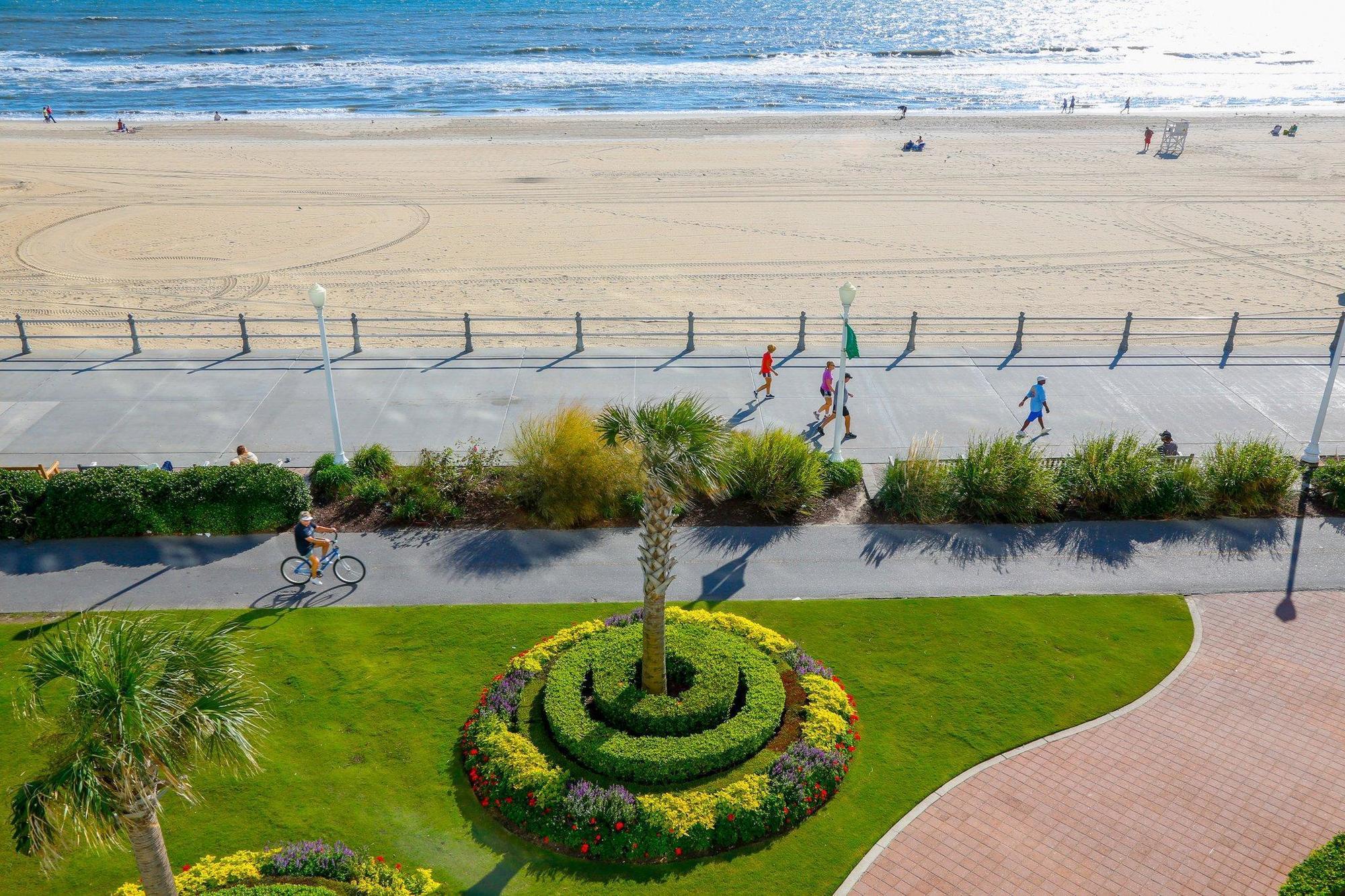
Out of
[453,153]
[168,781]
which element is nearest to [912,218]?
[453,153]

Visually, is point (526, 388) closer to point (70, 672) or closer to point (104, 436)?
point (104, 436)

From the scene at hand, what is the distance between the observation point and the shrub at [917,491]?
16375 millimetres

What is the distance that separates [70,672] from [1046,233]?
106 feet

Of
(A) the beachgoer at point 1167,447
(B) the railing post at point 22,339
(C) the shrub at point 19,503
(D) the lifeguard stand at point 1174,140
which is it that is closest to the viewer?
(C) the shrub at point 19,503

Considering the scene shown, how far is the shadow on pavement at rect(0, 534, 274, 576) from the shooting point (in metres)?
14.9

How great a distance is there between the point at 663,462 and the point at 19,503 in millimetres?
10813

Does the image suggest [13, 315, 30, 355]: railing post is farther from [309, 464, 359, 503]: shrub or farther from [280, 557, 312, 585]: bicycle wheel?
[280, 557, 312, 585]: bicycle wheel

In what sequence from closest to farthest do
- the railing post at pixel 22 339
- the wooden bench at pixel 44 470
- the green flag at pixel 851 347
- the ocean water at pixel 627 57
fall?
the wooden bench at pixel 44 470 < the green flag at pixel 851 347 < the railing post at pixel 22 339 < the ocean water at pixel 627 57

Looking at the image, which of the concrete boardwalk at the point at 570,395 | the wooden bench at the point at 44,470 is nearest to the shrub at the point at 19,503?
the wooden bench at the point at 44,470

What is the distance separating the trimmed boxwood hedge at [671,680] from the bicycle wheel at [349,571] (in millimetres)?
4129

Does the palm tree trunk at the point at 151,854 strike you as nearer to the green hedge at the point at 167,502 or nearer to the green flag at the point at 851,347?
the green hedge at the point at 167,502

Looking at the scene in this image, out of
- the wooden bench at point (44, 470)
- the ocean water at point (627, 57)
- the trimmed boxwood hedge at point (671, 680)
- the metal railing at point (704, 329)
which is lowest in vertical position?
the trimmed boxwood hedge at point (671, 680)

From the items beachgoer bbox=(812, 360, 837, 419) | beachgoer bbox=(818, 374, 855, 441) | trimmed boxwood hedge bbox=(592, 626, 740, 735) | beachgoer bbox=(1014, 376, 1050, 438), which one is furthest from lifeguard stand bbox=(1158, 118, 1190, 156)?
trimmed boxwood hedge bbox=(592, 626, 740, 735)

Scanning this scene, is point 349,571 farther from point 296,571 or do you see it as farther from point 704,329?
point 704,329
